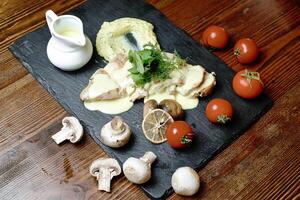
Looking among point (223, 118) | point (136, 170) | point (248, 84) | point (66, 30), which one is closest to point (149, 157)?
point (136, 170)

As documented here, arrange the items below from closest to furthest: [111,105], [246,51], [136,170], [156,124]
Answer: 1. [136,170]
2. [156,124]
3. [111,105]
4. [246,51]

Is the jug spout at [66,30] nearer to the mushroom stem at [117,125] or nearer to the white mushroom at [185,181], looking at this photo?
the mushroom stem at [117,125]

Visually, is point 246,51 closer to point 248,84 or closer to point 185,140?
point 248,84

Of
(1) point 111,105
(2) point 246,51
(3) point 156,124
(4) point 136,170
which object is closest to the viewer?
(4) point 136,170

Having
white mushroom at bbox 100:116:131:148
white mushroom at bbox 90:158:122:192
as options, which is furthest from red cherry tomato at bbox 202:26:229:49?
white mushroom at bbox 90:158:122:192

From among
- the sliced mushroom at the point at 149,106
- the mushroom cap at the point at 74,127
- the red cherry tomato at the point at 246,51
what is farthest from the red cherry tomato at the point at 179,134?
the red cherry tomato at the point at 246,51

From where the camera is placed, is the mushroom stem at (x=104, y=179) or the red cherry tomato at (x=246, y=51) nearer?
the mushroom stem at (x=104, y=179)
